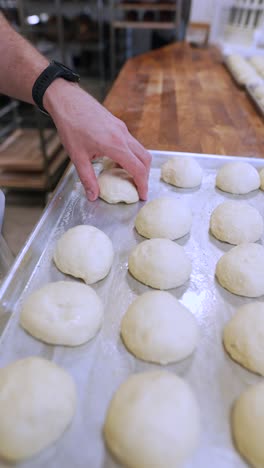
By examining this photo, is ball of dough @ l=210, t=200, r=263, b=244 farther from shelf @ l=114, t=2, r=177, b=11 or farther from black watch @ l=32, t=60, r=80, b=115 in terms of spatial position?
shelf @ l=114, t=2, r=177, b=11

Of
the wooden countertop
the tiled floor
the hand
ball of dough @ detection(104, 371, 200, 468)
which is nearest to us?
ball of dough @ detection(104, 371, 200, 468)

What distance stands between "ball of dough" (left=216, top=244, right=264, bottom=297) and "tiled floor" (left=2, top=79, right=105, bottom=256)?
2.12 meters

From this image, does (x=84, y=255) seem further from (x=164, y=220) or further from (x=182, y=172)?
(x=182, y=172)

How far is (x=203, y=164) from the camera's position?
1.60m

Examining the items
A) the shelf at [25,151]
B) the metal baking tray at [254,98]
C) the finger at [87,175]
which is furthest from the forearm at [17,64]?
the shelf at [25,151]

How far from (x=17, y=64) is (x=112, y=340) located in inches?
41.7

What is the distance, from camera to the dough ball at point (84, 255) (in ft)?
3.39

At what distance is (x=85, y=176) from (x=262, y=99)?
1.37 meters

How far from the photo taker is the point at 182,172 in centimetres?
143

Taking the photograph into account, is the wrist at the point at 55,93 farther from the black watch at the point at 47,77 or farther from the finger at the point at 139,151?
the finger at the point at 139,151

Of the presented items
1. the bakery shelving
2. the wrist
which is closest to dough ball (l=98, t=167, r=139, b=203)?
the wrist

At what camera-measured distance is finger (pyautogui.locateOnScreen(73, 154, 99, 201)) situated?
1.22 meters

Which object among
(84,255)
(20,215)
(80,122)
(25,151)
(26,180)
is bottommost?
(20,215)

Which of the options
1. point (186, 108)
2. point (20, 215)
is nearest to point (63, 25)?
point (20, 215)
